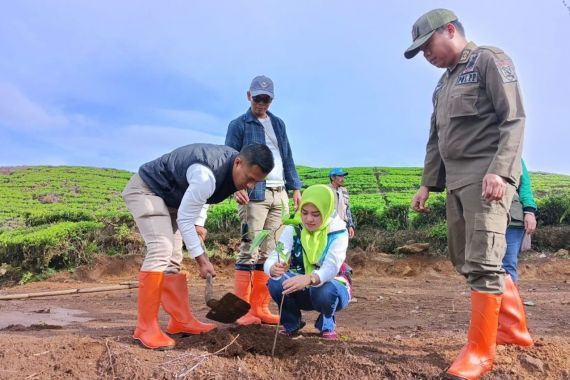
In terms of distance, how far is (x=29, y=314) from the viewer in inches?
Result: 240

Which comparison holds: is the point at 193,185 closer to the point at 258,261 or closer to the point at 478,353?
the point at 258,261

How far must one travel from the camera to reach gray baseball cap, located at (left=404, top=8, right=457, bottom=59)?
9.98ft

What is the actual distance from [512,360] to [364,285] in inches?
223

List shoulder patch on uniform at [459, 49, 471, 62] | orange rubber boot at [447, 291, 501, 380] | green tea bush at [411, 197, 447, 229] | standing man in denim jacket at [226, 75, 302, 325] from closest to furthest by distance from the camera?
orange rubber boot at [447, 291, 501, 380] < shoulder patch on uniform at [459, 49, 471, 62] < standing man in denim jacket at [226, 75, 302, 325] < green tea bush at [411, 197, 447, 229]

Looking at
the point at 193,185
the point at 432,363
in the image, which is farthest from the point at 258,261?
the point at 432,363

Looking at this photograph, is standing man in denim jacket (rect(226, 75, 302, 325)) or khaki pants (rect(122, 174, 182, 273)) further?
standing man in denim jacket (rect(226, 75, 302, 325))

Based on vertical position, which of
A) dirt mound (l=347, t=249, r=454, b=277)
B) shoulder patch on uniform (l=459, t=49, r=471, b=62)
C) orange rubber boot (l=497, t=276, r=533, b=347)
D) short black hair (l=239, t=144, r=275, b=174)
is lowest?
dirt mound (l=347, t=249, r=454, b=277)

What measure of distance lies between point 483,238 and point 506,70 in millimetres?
938

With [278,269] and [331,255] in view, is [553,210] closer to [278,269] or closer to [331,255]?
[331,255]

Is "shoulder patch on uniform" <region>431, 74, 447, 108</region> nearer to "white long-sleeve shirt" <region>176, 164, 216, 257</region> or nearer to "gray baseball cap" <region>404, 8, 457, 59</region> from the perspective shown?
"gray baseball cap" <region>404, 8, 457, 59</region>

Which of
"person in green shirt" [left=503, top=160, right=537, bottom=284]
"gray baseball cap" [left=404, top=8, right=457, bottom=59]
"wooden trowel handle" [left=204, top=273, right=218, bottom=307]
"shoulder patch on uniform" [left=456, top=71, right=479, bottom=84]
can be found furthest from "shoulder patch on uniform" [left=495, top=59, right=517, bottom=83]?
"wooden trowel handle" [left=204, top=273, right=218, bottom=307]

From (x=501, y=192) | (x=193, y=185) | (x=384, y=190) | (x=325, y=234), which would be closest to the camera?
(x=501, y=192)

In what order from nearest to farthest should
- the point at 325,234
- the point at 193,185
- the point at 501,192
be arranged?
1. the point at 501,192
2. the point at 193,185
3. the point at 325,234

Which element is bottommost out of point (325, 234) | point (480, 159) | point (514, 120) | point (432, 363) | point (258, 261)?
point (432, 363)
